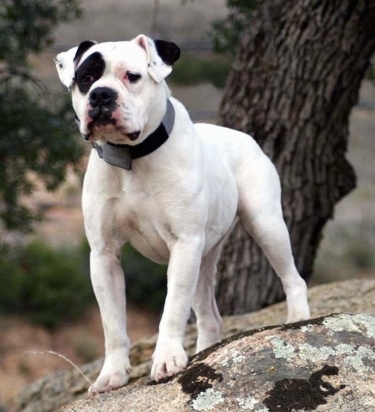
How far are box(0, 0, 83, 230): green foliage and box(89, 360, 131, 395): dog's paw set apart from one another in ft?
12.2

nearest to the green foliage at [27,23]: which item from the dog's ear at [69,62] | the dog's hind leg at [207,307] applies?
the dog's hind leg at [207,307]

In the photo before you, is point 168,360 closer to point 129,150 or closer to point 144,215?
point 144,215

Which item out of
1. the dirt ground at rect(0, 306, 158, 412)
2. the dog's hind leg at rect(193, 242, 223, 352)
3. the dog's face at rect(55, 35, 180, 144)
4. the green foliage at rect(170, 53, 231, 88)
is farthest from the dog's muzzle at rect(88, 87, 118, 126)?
the dirt ground at rect(0, 306, 158, 412)

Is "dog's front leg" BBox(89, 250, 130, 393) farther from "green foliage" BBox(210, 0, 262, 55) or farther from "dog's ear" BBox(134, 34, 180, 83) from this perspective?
"green foliage" BBox(210, 0, 262, 55)

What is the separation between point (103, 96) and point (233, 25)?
5.30 m

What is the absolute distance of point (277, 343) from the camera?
5.36 metres

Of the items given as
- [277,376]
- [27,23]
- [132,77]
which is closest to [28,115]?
[27,23]

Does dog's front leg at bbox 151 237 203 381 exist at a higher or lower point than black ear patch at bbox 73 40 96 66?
lower

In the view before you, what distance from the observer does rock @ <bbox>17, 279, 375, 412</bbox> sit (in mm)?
5059

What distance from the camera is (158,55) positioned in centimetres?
588

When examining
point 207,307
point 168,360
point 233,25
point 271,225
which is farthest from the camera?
point 233,25

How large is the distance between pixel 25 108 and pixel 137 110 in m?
4.16

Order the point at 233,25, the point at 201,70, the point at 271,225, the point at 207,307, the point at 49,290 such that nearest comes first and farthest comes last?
the point at 271,225 → the point at 207,307 → the point at 233,25 → the point at 201,70 → the point at 49,290

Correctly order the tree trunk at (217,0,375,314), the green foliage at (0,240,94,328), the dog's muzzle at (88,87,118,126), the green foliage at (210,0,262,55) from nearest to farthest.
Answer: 1. the dog's muzzle at (88,87,118,126)
2. the tree trunk at (217,0,375,314)
3. the green foliage at (210,0,262,55)
4. the green foliage at (0,240,94,328)
